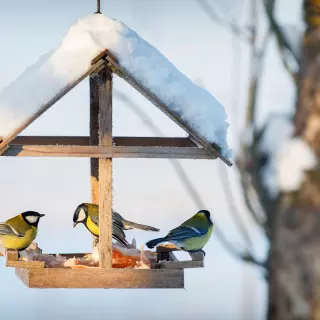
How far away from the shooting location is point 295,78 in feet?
6.31

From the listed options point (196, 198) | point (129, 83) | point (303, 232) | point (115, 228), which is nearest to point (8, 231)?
point (115, 228)

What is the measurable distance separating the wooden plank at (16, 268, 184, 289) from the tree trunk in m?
2.05

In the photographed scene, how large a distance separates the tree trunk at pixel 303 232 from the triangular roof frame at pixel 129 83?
1917 millimetres

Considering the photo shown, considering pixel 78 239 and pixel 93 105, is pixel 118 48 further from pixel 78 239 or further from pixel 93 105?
pixel 78 239

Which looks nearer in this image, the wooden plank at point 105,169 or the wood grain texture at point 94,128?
the wooden plank at point 105,169

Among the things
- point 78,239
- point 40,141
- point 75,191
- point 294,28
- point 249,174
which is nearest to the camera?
point 249,174

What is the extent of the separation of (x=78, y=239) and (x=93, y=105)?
953 millimetres

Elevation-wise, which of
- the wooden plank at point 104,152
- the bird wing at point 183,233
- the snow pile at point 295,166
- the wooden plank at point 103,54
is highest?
the wooden plank at point 103,54

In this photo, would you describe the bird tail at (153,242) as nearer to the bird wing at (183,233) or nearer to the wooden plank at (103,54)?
the bird wing at (183,233)

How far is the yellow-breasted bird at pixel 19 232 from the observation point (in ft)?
14.2

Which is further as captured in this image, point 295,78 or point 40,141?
point 40,141

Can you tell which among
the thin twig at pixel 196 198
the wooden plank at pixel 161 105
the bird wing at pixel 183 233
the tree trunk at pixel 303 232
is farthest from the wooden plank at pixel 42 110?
the tree trunk at pixel 303 232

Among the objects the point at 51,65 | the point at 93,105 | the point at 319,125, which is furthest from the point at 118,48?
the point at 319,125

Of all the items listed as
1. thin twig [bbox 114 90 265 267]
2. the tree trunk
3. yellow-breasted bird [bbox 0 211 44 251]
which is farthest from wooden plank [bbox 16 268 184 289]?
the tree trunk
